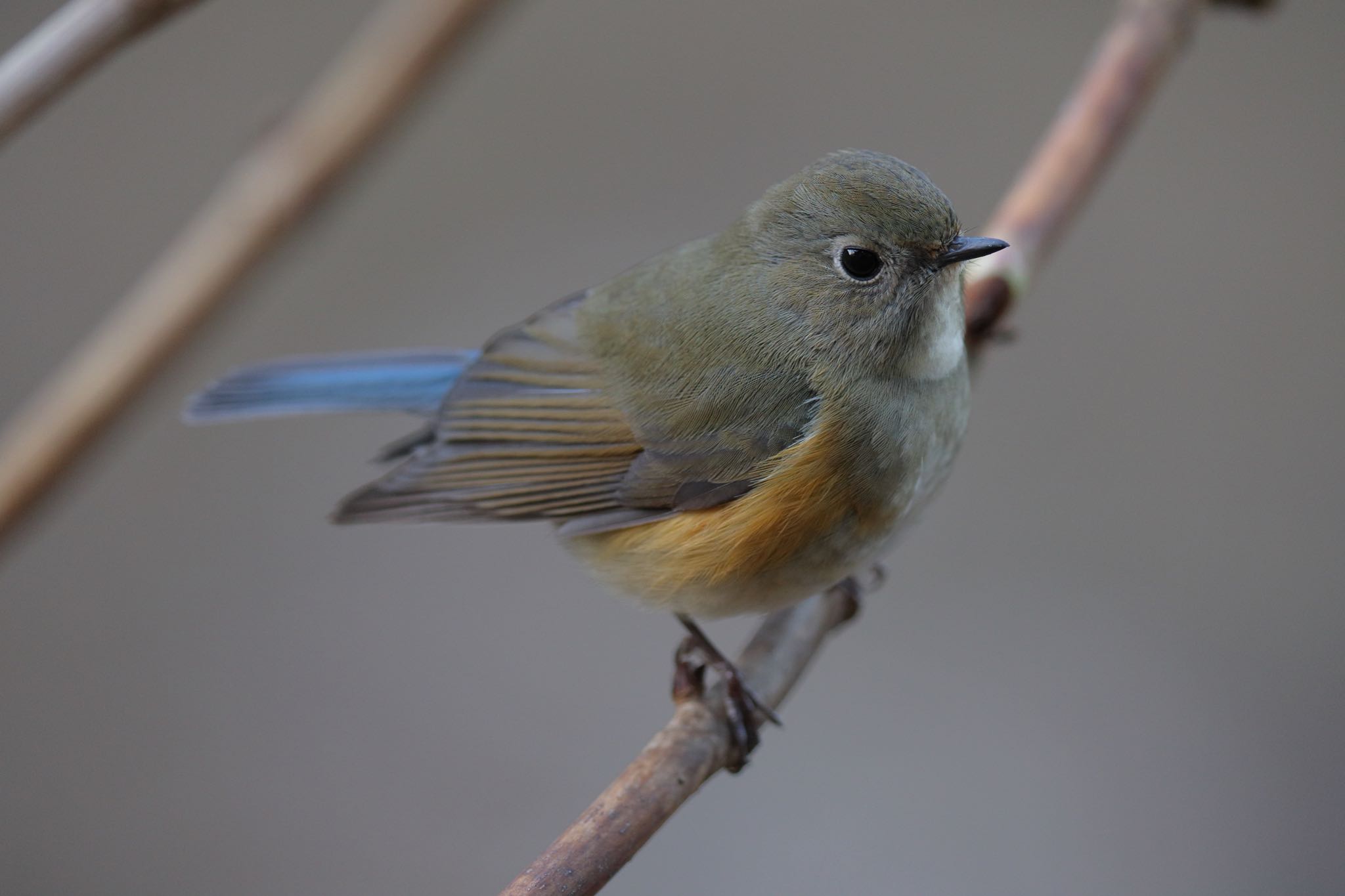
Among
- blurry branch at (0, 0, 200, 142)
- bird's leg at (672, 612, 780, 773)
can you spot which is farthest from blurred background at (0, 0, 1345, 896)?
blurry branch at (0, 0, 200, 142)

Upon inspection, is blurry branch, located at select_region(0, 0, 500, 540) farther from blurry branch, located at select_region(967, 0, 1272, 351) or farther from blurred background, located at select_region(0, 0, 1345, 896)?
blurred background, located at select_region(0, 0, 1345, 896)

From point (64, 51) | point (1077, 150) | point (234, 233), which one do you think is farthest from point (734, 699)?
point (64, 51)

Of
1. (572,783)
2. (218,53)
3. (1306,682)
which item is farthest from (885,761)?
(218,53)

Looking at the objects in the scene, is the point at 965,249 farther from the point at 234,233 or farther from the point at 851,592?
the point at 234,233

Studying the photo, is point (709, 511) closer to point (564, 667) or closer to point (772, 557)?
point (772, 557)

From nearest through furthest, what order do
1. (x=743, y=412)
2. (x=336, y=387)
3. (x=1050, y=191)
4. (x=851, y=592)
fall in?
(x=743, y=412), (x=1050, y=191), (x=851, y=592), (x=336, y=387)

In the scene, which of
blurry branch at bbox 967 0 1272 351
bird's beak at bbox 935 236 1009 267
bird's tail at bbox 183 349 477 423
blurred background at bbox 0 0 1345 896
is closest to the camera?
bird's beak at bbox 935 236 1009 267
